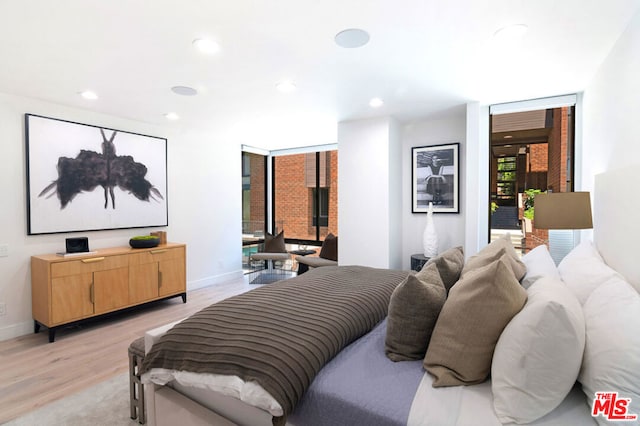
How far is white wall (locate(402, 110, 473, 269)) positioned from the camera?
4234mm

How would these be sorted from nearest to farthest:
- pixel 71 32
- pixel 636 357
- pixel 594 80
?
1. pixel 636 357
2. pixel 71 32
3. pixel 594 80

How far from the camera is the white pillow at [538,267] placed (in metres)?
1.67

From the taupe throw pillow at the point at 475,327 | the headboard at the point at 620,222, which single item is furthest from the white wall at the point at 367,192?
the taupe throw pillow at the point at 475,327

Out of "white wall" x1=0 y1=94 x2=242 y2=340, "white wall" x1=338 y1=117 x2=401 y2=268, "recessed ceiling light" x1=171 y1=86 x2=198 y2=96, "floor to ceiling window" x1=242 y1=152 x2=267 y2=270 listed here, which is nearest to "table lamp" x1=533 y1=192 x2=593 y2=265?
"white wall" x1=338 y1=117 x2=401 y2=268

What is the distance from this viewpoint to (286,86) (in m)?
3.08

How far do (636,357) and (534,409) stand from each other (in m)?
0.35

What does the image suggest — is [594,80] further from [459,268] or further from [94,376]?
[94,376]

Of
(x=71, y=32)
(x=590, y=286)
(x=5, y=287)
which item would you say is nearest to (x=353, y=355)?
(x=590, y=286)

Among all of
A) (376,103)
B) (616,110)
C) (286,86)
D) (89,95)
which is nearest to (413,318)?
(616,110)

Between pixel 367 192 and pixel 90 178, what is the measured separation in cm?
347

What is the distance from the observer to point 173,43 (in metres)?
2.27

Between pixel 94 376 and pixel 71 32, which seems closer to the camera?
pixel 71 32

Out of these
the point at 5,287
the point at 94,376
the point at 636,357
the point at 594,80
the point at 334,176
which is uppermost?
the point at 594,80

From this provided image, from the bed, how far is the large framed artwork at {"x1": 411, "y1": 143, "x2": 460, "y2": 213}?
8.62 feet
